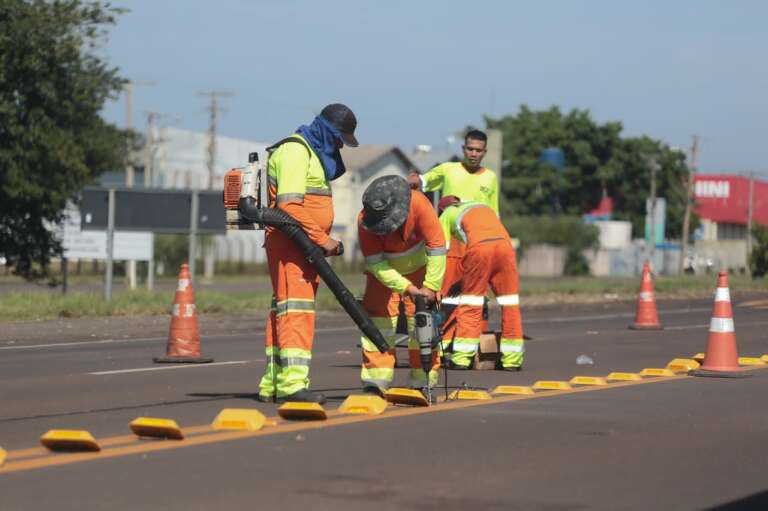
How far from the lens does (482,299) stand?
42.4ft

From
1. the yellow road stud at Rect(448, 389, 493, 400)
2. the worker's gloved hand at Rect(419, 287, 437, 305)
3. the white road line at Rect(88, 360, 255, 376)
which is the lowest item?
the white road line at Rect(88, 360, 255, 376)

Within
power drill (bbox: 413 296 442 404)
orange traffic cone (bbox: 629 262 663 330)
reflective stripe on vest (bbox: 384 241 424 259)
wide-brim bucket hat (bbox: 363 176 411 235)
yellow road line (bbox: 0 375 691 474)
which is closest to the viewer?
yellow road line (bbox: 0 375 691 474)

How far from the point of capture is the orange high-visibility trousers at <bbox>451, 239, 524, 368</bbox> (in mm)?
12789

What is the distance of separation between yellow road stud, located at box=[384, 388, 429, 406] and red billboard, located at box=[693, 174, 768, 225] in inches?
4008

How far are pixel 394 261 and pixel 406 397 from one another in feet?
3.94

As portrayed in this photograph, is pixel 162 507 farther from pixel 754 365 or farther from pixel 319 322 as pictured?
pixel 319 322

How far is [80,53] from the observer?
28.6 meters

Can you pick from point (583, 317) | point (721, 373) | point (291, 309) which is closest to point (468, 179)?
point (721, 373)

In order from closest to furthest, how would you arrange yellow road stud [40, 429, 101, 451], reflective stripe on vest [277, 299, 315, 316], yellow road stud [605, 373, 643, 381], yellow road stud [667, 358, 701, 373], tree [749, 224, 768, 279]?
yellow road stud [40, 429, 101, 451], reflective stripe on vest [277, 299, 315, 316], yellow road stud [605, 373, 643, 381], yellow road stud [667, 358, 701, 373], tree [749, 224, 768, 279]

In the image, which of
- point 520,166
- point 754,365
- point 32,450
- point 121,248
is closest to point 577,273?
point 520,166

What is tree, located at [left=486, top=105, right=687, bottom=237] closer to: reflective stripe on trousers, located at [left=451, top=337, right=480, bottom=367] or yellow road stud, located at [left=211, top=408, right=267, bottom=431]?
reflective stripe on trousers, located at [left=451, top=337, right=480, bottom=367]

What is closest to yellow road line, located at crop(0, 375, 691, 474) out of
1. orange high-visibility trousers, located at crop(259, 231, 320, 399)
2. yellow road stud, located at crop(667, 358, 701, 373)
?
orange high-visibility trousers, located at crop(259, 231, 320, 399)

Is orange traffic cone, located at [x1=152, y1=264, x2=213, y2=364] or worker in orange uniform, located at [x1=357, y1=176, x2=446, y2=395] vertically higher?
worker in orange uniform, located at [x1=357, y1=176, x2=446, y2=395]

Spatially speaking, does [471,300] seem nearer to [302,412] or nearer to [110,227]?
[302,412]
